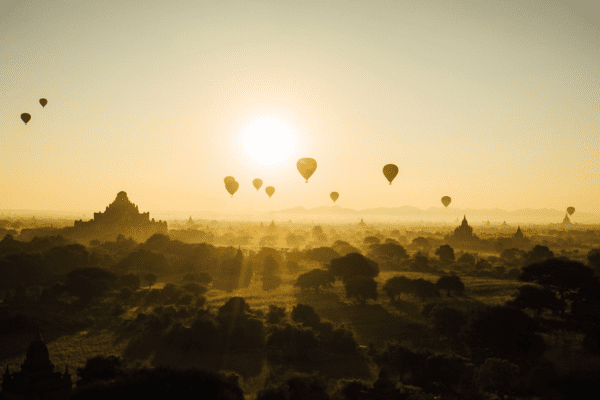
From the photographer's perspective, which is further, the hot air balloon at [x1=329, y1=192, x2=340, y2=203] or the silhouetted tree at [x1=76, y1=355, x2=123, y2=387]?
the hot air balloon at [x1=329, y1=192, x2=340, y2=203]

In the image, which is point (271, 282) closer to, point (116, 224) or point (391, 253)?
point (391, 253)

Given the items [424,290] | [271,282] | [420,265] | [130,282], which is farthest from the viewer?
[420,265]

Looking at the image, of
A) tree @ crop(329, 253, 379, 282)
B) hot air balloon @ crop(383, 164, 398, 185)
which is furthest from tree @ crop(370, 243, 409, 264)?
tree @ crop(329, 253, 379, 282)

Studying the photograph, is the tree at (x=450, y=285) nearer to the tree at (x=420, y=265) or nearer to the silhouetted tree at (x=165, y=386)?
the tree at (x=420, y=265)

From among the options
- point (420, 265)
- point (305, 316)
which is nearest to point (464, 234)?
point (420, 265)

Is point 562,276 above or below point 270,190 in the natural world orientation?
below

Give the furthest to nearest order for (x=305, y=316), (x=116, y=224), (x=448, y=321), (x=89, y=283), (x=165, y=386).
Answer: (x=116, y=224), (x=89, y=283), (x=305, y=316), (x=448, y=321), (x=165, y=386)

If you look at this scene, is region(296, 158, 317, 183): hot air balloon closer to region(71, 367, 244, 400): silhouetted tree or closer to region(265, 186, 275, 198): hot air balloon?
region(265, 186, 275, 198): hot air balloon

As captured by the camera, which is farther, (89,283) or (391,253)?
(391,253)
